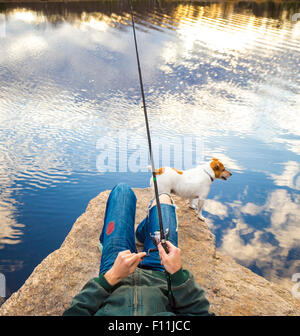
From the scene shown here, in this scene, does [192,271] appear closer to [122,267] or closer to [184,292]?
[184,292]

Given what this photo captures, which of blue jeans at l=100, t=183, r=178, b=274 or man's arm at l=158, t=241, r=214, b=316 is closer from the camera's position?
man's arm at l=158, t=241, r=214, b=316

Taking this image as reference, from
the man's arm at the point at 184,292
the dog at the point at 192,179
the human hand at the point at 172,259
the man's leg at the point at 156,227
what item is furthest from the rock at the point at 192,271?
the human hand at the point at 172,259

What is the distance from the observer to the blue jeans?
1.41 metres

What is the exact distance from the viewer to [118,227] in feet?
5.05

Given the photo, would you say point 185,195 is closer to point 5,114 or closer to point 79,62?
point 5,114

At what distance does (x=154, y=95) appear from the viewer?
Answer: 6055 millimetres

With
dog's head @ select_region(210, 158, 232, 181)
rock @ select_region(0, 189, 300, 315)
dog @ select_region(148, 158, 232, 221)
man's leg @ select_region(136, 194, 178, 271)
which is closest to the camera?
man's leg @ select_region(136, 194, 178, 271)

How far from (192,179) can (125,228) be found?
1.32 metres

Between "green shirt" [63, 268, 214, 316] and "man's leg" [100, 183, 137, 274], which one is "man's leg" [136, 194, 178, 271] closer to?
"man's leg" [100, 183, 137, 274]

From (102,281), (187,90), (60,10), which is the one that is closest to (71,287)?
(102,281)

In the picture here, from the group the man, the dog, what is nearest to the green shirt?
the man

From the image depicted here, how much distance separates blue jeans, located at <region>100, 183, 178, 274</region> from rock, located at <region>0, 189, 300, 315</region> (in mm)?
449

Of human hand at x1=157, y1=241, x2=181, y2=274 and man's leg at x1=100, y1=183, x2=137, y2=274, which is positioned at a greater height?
human hand at x1=157, y1=241, x2=181, y2=274

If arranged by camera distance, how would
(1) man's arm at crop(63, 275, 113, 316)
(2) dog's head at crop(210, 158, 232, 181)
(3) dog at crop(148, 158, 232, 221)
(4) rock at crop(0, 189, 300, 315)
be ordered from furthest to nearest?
(2) dog's head at crop(210, 158, 232, 181), (3) dog at crop(148, 158, 232, 221), (4) rock at crop(0, 189, 300, 315), (1) man's arm at crop(63, 275, 113, 316)
